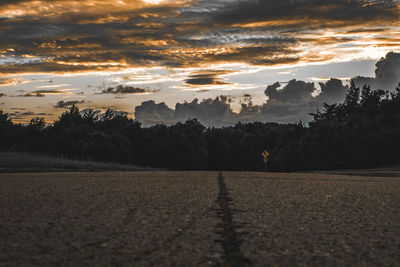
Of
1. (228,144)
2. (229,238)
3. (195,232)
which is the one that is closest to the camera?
(229,238)

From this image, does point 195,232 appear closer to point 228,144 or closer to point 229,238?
point 229,238

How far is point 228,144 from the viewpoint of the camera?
290 ft

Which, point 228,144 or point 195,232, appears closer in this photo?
point 195,232

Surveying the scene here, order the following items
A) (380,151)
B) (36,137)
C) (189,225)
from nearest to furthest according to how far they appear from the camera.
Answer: (189,225), (380,151), (36,137)

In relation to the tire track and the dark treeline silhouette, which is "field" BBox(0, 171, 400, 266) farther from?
the dark treeline silhouette

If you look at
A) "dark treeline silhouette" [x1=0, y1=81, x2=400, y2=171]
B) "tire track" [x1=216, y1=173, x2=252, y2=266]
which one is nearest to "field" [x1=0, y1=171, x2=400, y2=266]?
"tire track" [x1=216, y1=173, x2=252, y2=266]

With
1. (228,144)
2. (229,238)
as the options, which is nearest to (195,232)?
(229,238)

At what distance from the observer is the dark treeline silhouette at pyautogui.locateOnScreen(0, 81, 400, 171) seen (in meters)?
52.7

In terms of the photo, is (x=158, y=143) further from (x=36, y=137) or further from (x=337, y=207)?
(x=337, y=207)

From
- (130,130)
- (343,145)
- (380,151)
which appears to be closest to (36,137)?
(130,130)

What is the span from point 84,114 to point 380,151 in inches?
1592

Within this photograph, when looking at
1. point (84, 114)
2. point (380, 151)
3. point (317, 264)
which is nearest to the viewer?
point (317, 264)

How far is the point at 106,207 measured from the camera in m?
7.05

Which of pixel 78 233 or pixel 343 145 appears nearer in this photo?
pixel 78 233
